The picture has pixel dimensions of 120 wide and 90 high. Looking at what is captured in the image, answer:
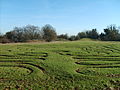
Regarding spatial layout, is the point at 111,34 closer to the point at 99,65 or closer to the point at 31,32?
the point at 31,32

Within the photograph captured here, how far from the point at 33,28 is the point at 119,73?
65.0 metres

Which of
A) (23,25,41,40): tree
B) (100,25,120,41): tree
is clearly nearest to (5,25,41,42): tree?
(23,25,41,40): tree

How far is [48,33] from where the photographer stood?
62.1 metres

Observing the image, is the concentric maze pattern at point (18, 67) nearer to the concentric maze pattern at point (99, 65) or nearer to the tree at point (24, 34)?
the concentric maze pattern at point (99, 65)

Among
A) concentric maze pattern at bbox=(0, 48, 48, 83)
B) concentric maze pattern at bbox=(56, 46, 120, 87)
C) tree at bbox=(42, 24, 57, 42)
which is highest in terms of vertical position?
tree at bbox=(42, 24, 57, 42)

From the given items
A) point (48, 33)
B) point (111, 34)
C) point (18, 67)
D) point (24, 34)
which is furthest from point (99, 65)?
point (111, 34)

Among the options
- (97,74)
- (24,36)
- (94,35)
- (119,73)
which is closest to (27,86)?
(97,74)

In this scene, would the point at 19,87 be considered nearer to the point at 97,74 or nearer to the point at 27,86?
the point at 27,86

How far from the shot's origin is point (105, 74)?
10156 millimetres

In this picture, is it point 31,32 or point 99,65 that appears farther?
point 31,32

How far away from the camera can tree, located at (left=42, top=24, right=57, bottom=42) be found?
2424 inches

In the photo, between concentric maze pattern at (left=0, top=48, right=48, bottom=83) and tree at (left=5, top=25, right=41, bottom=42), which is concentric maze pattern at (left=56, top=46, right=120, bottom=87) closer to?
concentric maze pattern at (left=0, top=48, right=48, bottom=83)

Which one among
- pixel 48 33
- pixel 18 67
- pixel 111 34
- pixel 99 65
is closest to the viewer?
pixel 18 67

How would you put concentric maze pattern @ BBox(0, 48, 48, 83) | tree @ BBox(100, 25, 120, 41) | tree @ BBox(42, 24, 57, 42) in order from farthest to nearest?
tree @ BBox(100, 25, 120, 41) < tree @ BBox(42, 24, 57, 42) < concentric maze pattern @ BBox(0, 48, 48, 83)
